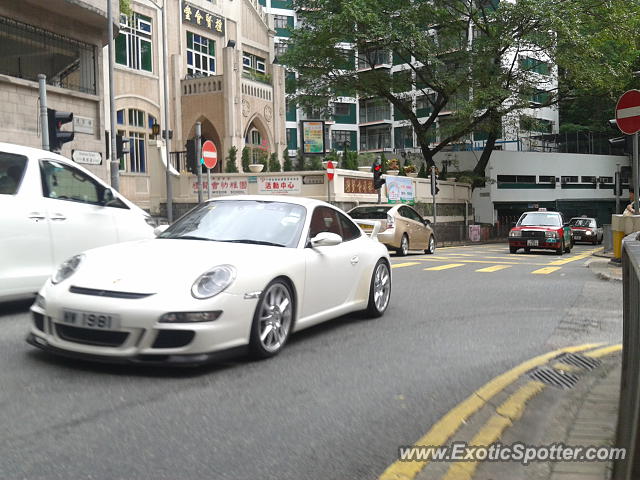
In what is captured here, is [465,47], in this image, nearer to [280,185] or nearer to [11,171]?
[280,185]

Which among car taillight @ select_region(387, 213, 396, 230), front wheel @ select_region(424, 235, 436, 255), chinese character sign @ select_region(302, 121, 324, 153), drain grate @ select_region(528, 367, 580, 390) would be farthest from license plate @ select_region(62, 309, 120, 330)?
chinese character sign @ select_region(302, 121, 324, 153)

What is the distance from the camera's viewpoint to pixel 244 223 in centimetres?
609

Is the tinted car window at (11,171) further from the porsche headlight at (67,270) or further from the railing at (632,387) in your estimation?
the railing at (632,387)

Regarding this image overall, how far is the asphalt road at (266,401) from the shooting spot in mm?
3242

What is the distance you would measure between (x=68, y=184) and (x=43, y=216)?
0.54 metres

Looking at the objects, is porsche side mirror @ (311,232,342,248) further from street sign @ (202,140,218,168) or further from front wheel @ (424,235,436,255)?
front wheel @ (424,235,436,255)

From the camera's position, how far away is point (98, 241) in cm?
783

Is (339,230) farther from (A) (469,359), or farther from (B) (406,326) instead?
(A) (469,359)

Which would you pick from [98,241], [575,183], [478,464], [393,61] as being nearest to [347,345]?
[478,464]

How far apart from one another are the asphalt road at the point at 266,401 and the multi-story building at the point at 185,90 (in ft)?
78.1

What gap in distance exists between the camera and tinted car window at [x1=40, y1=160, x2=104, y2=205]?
733cm

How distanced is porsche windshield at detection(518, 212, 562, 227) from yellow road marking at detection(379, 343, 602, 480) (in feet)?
63.2

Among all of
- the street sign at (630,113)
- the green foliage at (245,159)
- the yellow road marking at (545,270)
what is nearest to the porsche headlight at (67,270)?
the street sign at (630,113)

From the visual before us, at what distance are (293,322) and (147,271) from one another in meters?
1.38
